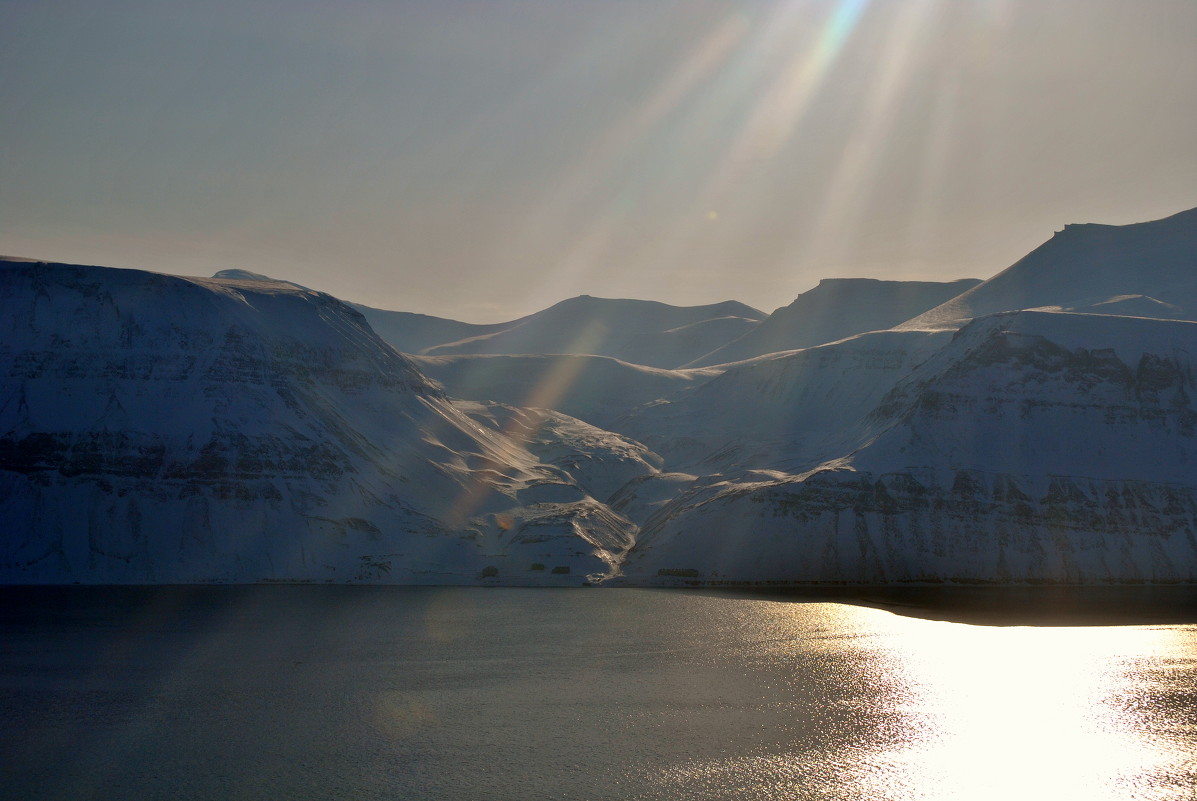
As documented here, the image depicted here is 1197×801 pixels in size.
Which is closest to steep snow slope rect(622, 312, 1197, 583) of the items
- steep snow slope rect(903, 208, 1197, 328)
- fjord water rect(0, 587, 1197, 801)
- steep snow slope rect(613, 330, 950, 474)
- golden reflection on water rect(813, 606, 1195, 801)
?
fjord water rect(0, 587, 1197, 801)

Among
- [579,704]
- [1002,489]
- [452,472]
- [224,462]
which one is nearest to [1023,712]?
[579,704]

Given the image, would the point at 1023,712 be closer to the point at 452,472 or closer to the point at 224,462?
the point at 452,472

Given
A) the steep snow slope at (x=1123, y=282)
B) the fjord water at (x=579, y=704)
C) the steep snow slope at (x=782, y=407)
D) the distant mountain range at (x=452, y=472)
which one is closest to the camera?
the fjord water at (x=579, y=704)

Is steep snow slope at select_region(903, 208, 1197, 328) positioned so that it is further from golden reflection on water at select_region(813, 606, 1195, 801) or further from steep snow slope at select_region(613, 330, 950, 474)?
golden reflection on water at select_region(813, 606, 1195, 801)

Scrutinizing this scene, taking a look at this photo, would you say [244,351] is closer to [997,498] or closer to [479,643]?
[479,643]

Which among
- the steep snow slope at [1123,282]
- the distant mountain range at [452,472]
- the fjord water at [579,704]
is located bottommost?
the fjord water at [579,704]

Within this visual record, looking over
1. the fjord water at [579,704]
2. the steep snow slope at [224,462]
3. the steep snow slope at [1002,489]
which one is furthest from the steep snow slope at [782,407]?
the fjord water at [579,704]

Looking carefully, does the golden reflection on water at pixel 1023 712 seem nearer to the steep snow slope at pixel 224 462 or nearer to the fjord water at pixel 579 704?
the fjord water at pixel 579 704
